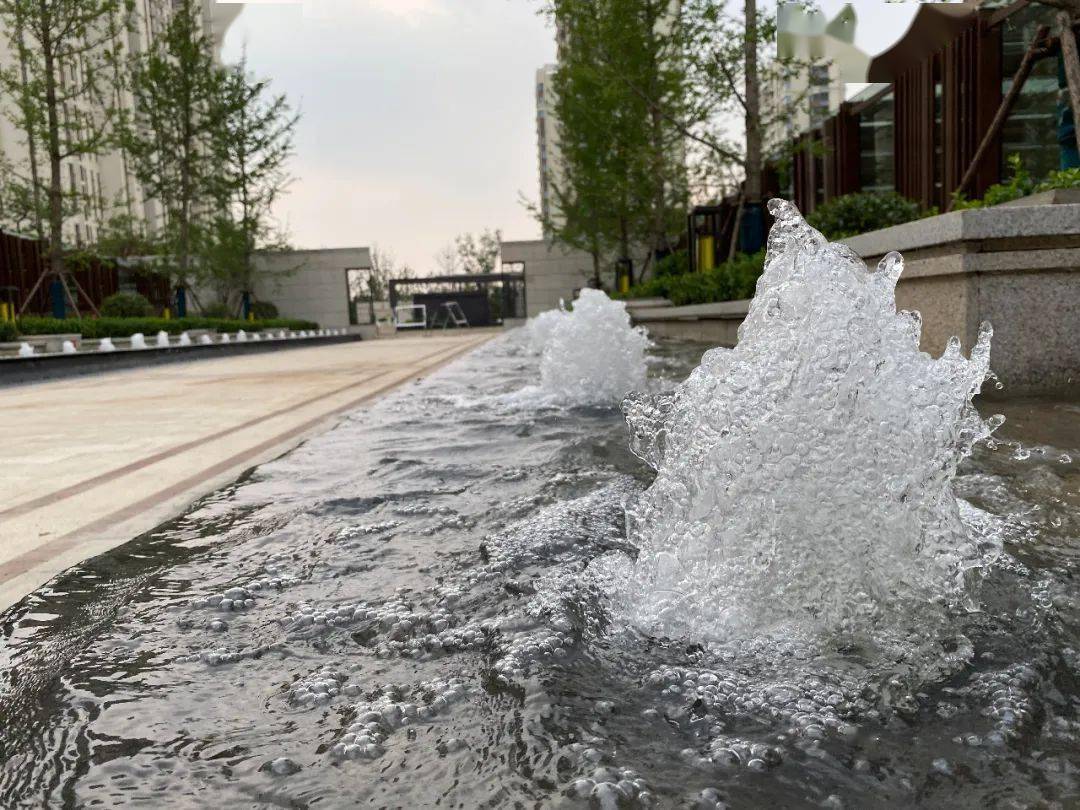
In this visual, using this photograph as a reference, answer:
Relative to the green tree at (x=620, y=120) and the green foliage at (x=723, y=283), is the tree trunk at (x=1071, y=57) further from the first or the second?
the green tree at (x=620, y=120)

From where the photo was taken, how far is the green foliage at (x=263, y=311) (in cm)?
3950

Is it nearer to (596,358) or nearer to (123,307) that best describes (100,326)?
(123,307)

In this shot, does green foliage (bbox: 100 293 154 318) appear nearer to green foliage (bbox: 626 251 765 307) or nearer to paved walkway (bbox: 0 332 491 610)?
paved walkway (bbox: 0 332 491 610)

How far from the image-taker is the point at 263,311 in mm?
40062

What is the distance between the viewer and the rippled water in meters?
1.46

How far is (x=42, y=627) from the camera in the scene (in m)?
2.24

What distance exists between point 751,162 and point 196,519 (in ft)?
40.8

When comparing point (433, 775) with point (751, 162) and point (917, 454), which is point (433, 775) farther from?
point (751, 162)

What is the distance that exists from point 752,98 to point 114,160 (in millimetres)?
56713

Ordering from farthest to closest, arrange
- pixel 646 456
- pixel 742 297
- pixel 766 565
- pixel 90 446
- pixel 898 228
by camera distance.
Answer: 1. pixel 742 297
2. pixel 898 228
3. pixel 90 446
4. pixel 646 456
5. pixel 766 565

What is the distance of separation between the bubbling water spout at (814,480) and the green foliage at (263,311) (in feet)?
128

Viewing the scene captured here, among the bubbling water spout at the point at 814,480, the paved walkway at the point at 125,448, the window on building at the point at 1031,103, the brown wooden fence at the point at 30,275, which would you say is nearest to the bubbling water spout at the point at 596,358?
the paved walkway at the point at 125,448

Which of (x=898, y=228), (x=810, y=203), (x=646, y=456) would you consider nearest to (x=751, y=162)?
(x=810, y=203)

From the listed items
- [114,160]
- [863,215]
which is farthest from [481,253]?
[863,215]
